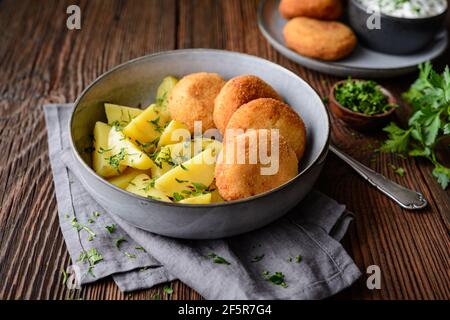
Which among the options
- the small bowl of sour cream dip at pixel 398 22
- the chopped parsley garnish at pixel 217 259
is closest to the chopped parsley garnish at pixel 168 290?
the chopped parsley garnish at pixel 217 259

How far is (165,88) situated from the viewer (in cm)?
231

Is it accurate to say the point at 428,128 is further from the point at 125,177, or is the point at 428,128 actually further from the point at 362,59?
the point at 125,177

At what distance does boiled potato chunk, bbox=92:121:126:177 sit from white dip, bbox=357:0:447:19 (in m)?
1.54

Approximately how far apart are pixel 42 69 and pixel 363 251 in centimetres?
190

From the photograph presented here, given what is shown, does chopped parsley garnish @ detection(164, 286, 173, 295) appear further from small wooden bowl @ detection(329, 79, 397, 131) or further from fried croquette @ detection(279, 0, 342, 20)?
fried croquette @ detection(279, 0, 342, 20)

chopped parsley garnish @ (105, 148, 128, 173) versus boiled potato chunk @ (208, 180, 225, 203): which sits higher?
chopped parsley garnish @ (105, 148, 128, 173)

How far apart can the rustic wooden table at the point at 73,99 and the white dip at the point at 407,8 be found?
1.02 feet

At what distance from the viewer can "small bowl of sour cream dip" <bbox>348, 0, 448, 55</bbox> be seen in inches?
106

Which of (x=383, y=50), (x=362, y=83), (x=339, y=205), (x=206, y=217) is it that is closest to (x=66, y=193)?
(x=206, y=217)

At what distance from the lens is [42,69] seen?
2795 millimetres

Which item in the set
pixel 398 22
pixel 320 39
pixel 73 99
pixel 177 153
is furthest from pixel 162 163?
pixel 398 22

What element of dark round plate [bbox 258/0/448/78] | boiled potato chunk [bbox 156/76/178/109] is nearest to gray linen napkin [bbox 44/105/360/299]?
boiled potato chunk [bbox 156/76/178/109]

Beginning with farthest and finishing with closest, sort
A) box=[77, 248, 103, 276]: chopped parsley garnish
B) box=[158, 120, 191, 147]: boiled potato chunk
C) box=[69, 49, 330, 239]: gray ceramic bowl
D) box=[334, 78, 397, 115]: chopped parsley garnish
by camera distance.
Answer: box=[334, 78, 397, 115]: chopped parsley garnish < box=[158, 120, 191, 147]: boiled potato chunk < box=[77, 248, 103, 276]: chopped parsley garnish < box=[69, 49, 330, 239]: gray ceramic bowl

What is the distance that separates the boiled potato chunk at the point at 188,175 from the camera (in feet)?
5.88
